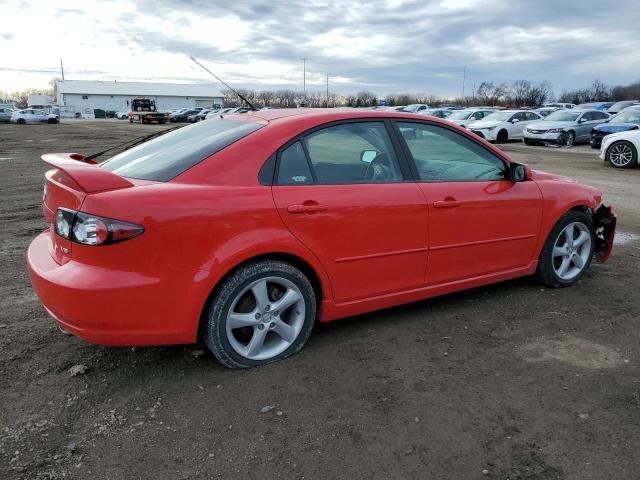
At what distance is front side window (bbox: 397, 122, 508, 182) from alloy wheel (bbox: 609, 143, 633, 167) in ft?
39.2

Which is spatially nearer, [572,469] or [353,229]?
[572,469]

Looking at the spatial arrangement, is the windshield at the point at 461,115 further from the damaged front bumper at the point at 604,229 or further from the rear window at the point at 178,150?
the rear window at the point at 178,150

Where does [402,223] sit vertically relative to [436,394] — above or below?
above

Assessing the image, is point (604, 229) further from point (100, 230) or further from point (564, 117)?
point (564, 117)

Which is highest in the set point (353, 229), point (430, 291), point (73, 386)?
point (353, 229)

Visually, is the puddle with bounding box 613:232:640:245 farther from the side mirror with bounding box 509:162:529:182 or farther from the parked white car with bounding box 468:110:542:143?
the parked white car with bounding box 468:110:542:143

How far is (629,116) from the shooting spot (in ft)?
59.9

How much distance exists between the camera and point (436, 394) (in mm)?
2949

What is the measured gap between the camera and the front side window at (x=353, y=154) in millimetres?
3365

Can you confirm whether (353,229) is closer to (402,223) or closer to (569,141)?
(402,223)

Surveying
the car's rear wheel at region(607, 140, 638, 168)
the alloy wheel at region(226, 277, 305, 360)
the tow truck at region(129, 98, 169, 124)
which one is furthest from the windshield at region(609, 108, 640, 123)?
the tow truck at region(129, 98, 169, 124)

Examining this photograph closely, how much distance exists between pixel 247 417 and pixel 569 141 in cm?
2247

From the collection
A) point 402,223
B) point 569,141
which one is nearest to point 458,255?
point 402,223

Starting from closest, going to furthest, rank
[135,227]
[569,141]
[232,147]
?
[135,227]
[232,147]
[569,141]
